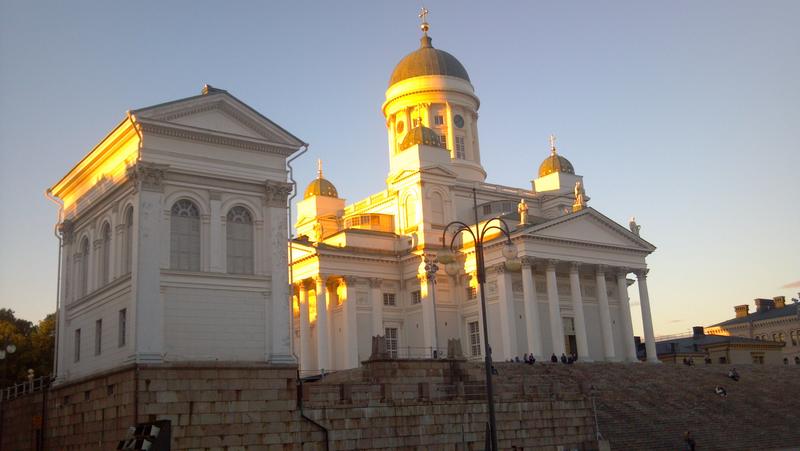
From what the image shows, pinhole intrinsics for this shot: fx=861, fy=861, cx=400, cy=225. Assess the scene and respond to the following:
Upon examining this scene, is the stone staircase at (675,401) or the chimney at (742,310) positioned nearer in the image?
the stone staircase at (675,401)

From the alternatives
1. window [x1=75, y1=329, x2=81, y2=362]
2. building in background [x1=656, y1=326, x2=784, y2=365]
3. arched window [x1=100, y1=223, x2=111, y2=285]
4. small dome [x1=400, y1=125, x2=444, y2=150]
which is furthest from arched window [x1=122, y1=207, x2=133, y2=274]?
building in background [x1=656, y1=326, x2=784, y2=365]

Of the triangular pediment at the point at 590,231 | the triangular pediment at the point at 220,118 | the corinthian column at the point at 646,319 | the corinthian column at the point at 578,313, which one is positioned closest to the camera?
the triangular pediment at the point at 220,118

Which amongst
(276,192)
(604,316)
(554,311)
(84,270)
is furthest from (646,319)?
(84,270)

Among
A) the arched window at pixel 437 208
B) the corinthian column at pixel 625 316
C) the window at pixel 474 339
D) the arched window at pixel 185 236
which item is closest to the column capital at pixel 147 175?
the arched window at pixel 185 236

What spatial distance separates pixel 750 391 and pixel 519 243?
15672mm

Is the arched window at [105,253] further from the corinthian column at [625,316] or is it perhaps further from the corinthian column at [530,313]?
the corinthian column at [625,316]

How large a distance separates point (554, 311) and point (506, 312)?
3.23 metres

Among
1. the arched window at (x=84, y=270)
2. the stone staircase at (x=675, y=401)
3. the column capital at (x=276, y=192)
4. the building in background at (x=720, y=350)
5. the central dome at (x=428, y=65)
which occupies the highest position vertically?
the central dome at (x=428, y=65)

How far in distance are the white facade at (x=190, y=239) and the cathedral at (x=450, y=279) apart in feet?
63.0

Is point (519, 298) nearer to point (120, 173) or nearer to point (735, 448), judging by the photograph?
→ point (735, 448)

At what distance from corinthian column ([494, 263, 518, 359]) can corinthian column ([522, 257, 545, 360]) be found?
842 mm

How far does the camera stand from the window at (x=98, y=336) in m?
32.0

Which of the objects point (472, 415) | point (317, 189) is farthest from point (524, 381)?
point (317, 189)

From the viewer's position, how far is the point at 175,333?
29.3m
